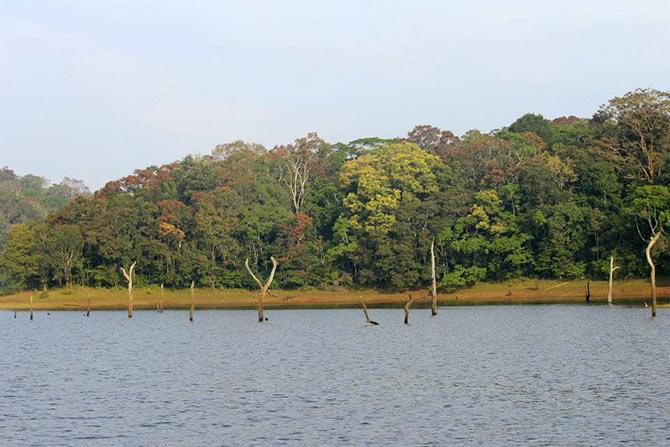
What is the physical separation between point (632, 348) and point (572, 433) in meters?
21.2

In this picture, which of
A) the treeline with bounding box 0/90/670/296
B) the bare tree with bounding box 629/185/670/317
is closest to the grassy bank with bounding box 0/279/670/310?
the treeline with bounding box 0/90/670/296

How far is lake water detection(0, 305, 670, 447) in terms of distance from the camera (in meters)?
26.6

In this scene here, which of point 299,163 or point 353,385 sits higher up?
point 299,163

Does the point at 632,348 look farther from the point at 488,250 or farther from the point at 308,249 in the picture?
the point at 308,249

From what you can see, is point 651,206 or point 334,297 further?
point 334,297

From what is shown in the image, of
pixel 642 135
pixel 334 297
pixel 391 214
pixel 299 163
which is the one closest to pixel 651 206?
pixel 642 135

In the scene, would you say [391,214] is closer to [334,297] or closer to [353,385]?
[334,297]

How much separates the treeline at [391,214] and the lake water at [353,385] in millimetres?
30961

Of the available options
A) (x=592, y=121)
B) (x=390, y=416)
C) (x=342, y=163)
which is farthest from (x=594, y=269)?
(x=390, y=416)

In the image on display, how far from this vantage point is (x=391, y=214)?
358 ft

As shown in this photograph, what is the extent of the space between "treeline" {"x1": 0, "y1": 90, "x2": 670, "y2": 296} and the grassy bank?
1370 millimetres

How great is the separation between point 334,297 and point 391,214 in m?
12.3

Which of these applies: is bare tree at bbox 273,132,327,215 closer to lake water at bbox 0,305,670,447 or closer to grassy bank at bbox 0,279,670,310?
grassy bank at bbox 0,279,670,310

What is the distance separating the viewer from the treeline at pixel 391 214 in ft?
318
